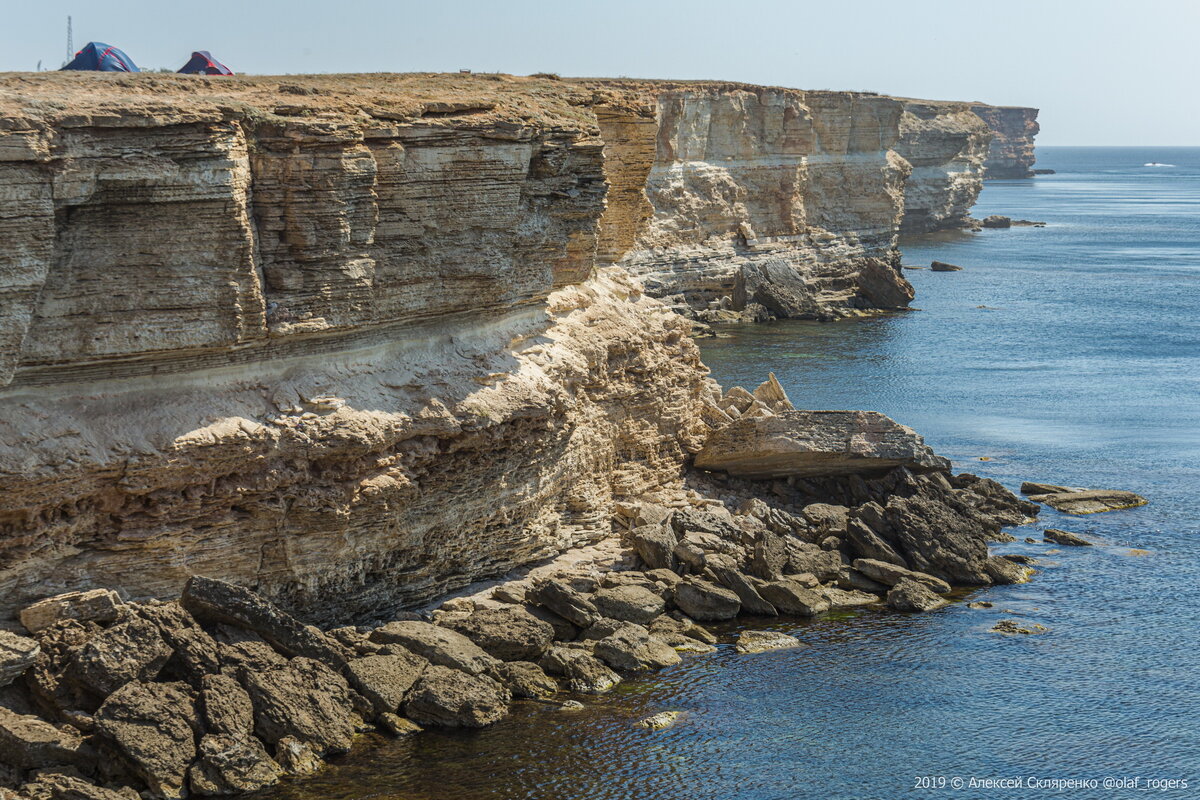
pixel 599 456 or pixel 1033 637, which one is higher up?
pixel 599 456

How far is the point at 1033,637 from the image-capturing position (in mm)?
25312

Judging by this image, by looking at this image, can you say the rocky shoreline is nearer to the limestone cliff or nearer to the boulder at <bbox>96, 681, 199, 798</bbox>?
the boulder at <bbox>96, 681, 199, 798</bbox>

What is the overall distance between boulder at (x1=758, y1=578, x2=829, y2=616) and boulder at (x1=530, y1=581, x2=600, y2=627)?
4200 millimetres

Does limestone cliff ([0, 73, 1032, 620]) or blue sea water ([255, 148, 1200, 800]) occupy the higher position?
limestone cliff ([0, 73, 1032, 620])

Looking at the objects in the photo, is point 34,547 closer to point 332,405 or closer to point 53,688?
point 53,688

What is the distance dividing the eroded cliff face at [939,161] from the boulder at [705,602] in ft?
276

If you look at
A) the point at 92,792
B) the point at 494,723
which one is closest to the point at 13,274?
the point at 92,792

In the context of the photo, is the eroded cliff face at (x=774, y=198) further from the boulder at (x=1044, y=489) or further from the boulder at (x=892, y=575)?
the boulder at (x=892, y=575)

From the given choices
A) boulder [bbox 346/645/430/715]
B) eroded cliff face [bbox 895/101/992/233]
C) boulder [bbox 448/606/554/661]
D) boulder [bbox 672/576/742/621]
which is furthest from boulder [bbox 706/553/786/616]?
eroded cliff face [bbox 895/101/992/233]

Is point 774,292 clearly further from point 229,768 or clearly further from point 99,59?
point 229,768

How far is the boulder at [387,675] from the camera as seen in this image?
65.7 ft

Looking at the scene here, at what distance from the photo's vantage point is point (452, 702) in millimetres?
20125

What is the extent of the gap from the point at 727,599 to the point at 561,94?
11.3 metres

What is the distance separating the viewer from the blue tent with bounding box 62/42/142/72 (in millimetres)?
29016
